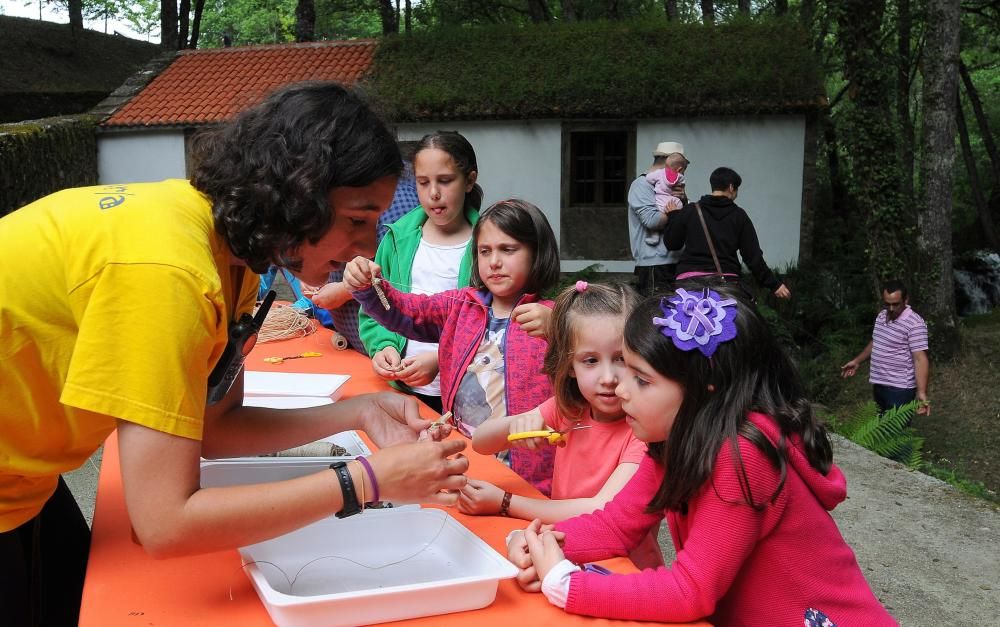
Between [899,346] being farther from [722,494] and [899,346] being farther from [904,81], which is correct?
[904,81]

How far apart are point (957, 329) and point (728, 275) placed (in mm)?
3707

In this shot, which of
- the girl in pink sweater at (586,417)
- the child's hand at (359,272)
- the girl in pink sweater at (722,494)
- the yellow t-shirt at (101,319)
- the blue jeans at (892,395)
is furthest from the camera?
the blue jeans at (892,395)

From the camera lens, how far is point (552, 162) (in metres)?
14.2

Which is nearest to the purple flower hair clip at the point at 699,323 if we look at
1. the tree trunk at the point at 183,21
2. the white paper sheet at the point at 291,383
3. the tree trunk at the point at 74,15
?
the white paper sheet at the point at 291,383

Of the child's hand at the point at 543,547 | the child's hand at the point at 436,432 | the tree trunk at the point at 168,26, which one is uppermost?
the tree trunk at the point at 168,26

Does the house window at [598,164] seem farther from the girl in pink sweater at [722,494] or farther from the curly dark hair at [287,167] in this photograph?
the curly dark hair at [287,167]

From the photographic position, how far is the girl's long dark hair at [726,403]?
1509 mm

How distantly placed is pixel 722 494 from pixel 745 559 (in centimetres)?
16

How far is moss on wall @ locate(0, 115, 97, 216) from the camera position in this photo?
11.2 m

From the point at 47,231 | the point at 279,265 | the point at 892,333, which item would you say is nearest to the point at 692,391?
the point at 279,265

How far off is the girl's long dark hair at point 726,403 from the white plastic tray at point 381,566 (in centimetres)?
35

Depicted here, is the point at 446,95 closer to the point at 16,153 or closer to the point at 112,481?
the point at 16,153

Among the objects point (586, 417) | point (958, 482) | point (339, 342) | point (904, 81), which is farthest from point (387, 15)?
point (586, 417)

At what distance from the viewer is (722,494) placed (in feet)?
4.83
